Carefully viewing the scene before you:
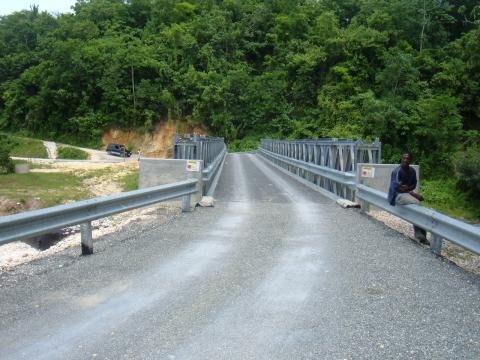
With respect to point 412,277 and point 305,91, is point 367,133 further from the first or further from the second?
point 412,277

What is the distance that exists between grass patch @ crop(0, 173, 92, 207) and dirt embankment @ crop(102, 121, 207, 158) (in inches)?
1191

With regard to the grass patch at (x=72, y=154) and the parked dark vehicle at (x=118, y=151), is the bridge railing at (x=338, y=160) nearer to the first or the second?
the parked dark vehicle at (x=118, y=151)

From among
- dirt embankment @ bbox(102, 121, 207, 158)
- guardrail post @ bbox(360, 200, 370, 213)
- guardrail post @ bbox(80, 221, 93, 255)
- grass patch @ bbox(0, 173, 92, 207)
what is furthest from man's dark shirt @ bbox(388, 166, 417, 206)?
dirt embankment @ bbox(102, 121, 207, 158)

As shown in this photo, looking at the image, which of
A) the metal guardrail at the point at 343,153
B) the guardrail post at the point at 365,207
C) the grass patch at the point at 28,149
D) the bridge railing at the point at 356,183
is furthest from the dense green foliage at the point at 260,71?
the guardrail post at the point at 365,207

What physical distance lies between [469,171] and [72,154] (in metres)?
45.3

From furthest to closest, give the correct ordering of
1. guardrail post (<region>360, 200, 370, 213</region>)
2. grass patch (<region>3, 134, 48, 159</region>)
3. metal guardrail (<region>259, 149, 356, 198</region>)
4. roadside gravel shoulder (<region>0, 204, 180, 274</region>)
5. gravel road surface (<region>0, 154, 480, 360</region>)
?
grass patch (<region>3, 134, 48, 159</region>) < metal guardrail (<region>259, 149, 356, 198</region>) < guardrail post (<region>360, 200, 370, 213</region>) < roadside gravel shoulder (<region>0, 204, 180, 274</region>) < gravel road surface (<region>0, 154, 480, 360</region>)

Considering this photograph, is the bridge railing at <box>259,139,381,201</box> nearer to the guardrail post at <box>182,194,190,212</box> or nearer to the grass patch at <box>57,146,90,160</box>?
the guardrail post at <box>182,194,190,212</box>

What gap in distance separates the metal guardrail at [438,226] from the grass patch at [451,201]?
2558 centimetres

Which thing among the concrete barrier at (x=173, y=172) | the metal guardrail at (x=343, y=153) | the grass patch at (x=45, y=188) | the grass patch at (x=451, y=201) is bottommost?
the grass patch at (x=451, y=201)

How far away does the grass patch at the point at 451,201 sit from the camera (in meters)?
32.8

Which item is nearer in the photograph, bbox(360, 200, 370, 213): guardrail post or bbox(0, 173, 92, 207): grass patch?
bbox(360, 200, 370, 213): guardrail post

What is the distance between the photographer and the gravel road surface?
372cm

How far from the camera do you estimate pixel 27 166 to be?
41.0m

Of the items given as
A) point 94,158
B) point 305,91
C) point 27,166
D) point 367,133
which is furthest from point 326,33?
point 27,166
